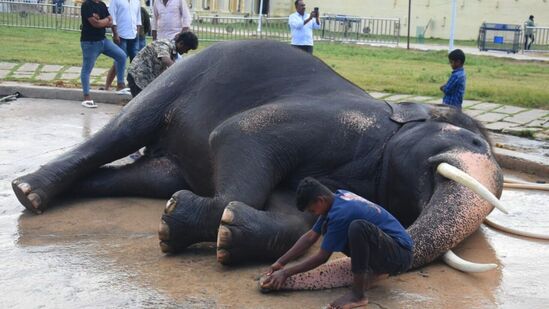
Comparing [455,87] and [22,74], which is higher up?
[455,87]

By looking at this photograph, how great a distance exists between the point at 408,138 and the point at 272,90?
1.04 m

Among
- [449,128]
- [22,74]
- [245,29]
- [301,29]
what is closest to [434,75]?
[301,29]

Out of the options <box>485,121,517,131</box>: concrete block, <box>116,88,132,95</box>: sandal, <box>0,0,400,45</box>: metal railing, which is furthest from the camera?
<box>0,0,400,45</box>: metal railing

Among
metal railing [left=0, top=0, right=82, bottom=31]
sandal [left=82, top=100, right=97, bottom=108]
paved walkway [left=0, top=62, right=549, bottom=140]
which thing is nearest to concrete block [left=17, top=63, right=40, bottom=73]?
paved walkway [left=0, top=62, right=549, bottom=140]

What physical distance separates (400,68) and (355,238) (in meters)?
15.3

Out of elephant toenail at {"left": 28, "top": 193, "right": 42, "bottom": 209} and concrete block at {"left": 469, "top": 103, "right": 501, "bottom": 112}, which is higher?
concrete block at {"left": 469, "top": 103, "right": 501, "bottom": 112}

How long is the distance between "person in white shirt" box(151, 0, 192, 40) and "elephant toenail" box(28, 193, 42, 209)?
19.4 ft

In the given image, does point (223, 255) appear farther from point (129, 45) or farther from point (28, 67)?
point (28, 67)

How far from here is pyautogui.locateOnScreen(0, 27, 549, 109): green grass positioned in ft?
42.4

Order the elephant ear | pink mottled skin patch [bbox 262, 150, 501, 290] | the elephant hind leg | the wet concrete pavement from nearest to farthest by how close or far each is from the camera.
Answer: the wet concrete pavement < pink mottled skin patch [bbox 262, 150, 501, 290] < the elephant ear < the elephant hind leg

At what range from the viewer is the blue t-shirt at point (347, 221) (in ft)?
A: 11.7

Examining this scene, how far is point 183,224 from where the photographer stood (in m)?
4.23

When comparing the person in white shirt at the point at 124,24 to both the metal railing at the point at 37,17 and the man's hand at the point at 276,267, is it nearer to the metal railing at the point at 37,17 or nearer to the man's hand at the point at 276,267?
the man's hand at the point at 276,267

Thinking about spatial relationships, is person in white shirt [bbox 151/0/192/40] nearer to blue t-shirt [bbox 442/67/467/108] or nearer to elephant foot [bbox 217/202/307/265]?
blue t-shirt [bbox 442/67/467/108]
